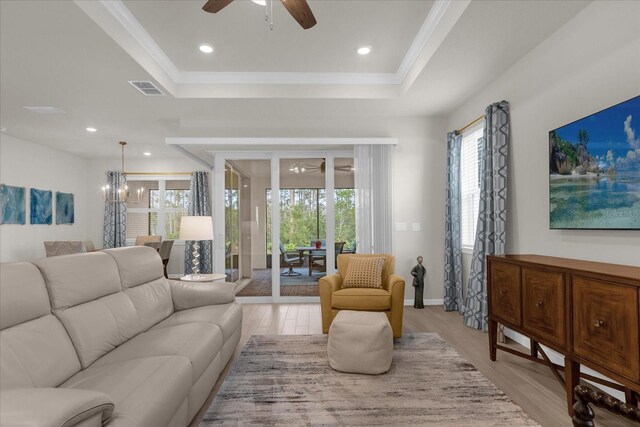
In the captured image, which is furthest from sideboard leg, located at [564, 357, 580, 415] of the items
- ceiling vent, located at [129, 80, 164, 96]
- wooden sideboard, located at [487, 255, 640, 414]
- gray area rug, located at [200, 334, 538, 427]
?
ceiling vent, located at [129, 80, 164, 96]

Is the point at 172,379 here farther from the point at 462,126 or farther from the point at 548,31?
the point at 462,126

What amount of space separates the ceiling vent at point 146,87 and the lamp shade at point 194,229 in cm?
149

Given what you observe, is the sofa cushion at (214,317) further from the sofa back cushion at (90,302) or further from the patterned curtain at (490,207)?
the patterned curtain at (490,207)

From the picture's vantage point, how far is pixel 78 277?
2.03 m

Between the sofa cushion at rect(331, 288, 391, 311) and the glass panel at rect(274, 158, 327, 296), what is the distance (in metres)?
1.78

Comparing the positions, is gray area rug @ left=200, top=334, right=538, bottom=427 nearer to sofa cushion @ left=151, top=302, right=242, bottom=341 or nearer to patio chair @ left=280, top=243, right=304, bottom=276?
sofa cushion @ left=151, top=302, right=242, bottom=341

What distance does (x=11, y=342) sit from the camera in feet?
4.91

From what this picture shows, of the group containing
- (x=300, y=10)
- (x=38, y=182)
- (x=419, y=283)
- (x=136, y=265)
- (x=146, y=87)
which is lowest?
(x=419, y=283)

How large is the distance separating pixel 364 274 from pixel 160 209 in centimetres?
597

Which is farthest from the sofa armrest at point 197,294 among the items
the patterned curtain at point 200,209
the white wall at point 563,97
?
the patterned curtain at point 200,209

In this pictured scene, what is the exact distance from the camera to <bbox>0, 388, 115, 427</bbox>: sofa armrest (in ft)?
3.10

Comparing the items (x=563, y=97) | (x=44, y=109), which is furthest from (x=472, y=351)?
(x=44, y=109)

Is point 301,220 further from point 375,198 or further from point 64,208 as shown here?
point 64,208

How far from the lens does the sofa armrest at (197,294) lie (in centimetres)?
309
